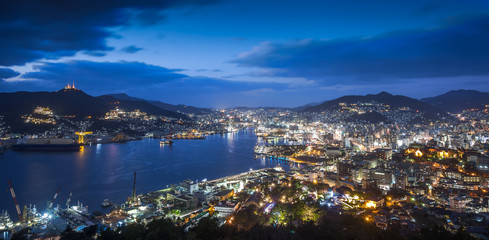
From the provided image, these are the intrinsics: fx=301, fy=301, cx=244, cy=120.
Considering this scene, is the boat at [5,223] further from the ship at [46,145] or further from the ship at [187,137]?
the ship at [187,137]

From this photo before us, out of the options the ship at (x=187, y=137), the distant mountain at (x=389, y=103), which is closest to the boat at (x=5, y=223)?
the ship at (x=187, y=137)

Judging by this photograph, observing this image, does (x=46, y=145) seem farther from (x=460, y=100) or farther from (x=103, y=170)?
(x=460, y=100)

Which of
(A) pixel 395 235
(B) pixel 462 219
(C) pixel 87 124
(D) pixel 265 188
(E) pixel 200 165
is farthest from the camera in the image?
(C) pixel 87 124

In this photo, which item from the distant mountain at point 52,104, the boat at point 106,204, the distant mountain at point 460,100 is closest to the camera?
the boat at point 106,204

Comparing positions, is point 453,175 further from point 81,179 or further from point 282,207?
point 81,179

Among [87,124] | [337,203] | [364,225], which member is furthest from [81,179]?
[87,124]

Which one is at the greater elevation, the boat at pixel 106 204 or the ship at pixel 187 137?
the ship at pixel 187 137

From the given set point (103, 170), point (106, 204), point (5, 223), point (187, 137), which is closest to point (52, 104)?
point (187, 137)

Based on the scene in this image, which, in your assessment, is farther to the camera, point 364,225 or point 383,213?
point 383,213
